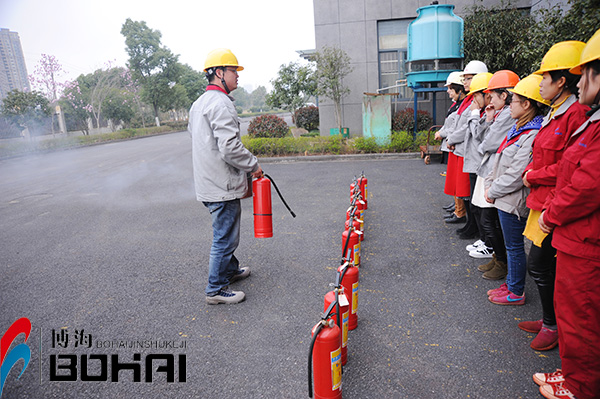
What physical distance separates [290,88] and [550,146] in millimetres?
16118

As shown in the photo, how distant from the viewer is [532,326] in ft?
9.67

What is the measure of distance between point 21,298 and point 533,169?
5022mm

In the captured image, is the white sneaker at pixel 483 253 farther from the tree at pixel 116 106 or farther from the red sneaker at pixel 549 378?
the tree at pixel 116 106

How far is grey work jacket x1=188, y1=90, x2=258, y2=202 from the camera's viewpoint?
337 cm

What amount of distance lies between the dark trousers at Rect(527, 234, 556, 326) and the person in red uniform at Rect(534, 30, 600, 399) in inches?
20.1

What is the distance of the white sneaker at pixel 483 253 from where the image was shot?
4.37m

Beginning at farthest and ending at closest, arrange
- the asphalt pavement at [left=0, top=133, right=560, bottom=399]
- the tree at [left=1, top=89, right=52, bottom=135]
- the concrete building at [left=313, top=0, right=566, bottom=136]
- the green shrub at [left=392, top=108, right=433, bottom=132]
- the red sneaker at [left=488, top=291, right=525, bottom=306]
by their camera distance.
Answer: the tree at [left=1, top=89, right=52, bottom=135], the concrete building at [left=313, top=0, right=566, bottom=136], the green shrub at [left=392, top=108, right=433, bottom=132], the red sneaker at [left=488, top=291, right=525, bottom=306], the asphalt pavement at [left=0, top=133, right=560, bottom=399]

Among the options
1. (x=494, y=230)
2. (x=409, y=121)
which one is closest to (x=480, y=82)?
(x=494, y=230)

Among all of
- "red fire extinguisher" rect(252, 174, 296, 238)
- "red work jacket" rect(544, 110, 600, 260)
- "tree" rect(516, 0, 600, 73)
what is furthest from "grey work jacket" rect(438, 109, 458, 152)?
"red work jacket" rect(544, 110, 600, 260)

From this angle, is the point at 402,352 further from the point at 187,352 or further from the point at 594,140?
the point at 594,140

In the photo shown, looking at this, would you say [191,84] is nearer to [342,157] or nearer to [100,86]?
[100,86]

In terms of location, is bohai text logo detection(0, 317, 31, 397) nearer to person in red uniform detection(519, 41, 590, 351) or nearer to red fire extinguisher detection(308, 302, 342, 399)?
red fire extinguisher detection(308, 302, 342, 399)

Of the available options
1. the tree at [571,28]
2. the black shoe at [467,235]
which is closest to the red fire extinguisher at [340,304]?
the black shoe at [467,235]

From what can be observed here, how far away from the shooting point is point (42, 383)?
105 inches
